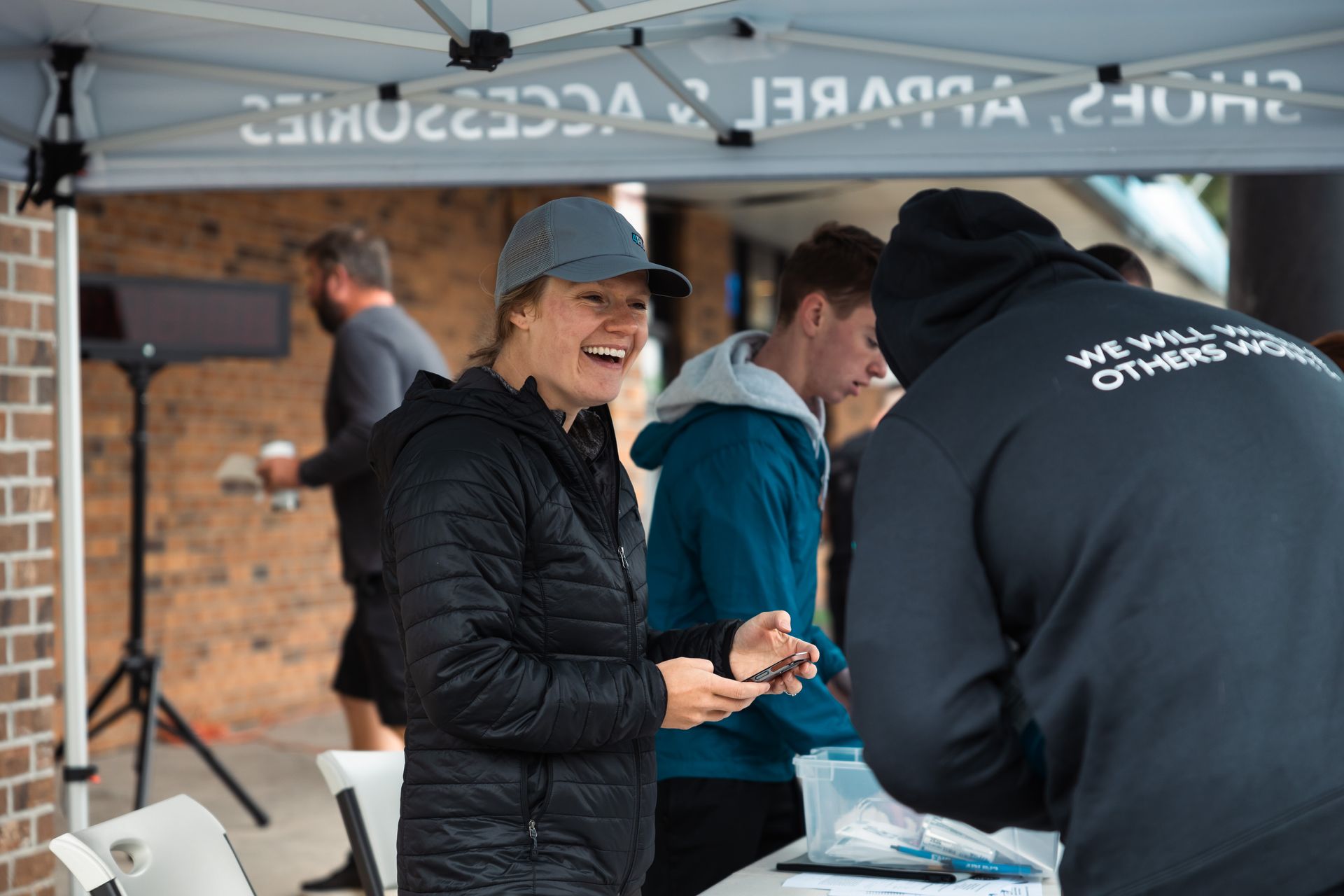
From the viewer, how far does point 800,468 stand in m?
2.73

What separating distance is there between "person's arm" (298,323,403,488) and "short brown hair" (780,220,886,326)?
2124mm

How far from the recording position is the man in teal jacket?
8.39ft

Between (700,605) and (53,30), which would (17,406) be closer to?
(53,30)

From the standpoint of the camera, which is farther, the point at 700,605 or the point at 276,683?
the point at 276,683

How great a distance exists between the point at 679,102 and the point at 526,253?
3.93 feet

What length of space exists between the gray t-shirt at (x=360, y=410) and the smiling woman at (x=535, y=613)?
2.55 m

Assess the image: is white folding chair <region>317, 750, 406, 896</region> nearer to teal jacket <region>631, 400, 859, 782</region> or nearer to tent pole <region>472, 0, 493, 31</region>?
teal jacket <region>631, 400, 859, 782</region>

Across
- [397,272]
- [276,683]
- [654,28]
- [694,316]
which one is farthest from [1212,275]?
[654,28]

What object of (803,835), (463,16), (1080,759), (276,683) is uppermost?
(463,16)

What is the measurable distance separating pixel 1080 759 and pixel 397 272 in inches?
289

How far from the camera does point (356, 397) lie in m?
4.75

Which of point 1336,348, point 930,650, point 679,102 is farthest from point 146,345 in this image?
point 930,650

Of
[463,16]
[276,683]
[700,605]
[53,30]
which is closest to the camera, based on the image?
[463,16]

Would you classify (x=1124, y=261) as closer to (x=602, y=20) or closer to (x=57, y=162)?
(x=602, y=20)
